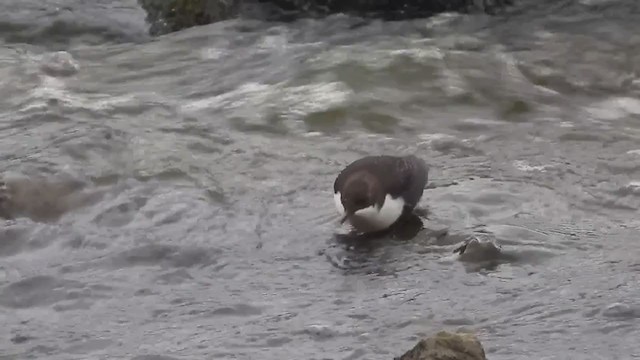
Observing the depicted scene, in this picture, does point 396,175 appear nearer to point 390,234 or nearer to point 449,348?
point 390,234

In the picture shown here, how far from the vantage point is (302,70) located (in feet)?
32.5

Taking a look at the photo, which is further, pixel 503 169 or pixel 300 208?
pixel 503 169

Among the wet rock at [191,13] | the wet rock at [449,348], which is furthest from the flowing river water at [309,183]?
the wet rock at [449,348]

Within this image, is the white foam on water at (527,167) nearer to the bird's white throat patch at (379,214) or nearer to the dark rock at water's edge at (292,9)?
the bird's white throat patch at (379,214)

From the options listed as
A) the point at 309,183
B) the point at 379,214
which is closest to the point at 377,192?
the point at 379,214

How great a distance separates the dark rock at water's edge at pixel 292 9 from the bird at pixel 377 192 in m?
4.50

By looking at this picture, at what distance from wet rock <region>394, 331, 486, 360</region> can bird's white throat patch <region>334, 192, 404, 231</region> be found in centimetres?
249

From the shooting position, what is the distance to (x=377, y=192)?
6.70 m

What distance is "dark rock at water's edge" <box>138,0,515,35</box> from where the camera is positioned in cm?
1130

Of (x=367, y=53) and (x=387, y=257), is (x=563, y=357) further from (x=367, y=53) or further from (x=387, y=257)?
(x=367, y=53)

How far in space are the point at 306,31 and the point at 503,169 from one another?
378 cm

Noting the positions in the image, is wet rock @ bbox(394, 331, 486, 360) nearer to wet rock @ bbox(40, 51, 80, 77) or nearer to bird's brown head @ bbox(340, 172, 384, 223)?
bird's brown head @ bbox(340, 172, 384, 223)

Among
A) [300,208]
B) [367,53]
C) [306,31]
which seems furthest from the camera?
[306,31]

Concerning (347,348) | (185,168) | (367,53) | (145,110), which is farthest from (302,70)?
(347,348)
